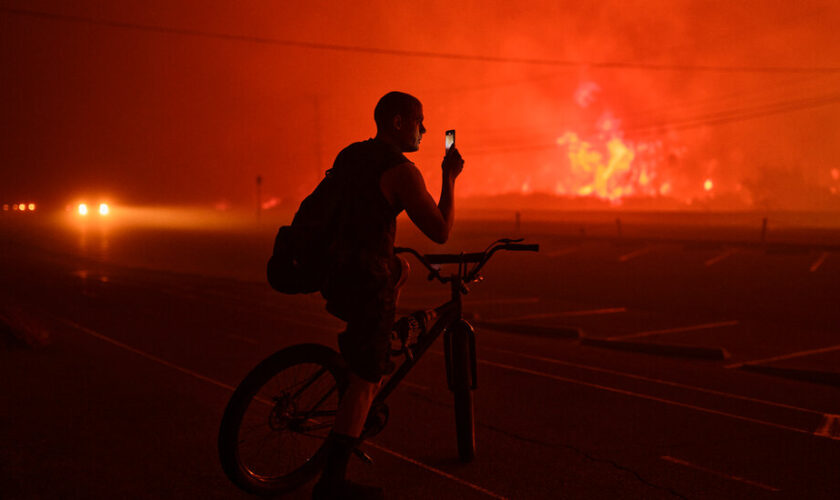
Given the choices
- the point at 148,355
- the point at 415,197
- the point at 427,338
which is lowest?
the point at 148,355

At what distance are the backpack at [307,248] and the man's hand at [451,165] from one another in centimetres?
57

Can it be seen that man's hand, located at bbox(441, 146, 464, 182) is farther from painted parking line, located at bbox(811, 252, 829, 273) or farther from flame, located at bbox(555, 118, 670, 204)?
flame, located at bbox(555, 118, 670, 204)

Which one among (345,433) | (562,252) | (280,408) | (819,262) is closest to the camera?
(345,433)

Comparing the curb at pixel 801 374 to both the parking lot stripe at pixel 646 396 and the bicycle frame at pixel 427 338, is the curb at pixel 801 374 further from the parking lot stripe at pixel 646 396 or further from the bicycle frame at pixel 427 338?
the bicycle frame at pixel 427 338

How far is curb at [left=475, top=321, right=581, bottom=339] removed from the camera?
33.6 feet

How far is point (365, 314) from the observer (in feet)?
10.7

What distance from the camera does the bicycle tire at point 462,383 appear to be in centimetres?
416

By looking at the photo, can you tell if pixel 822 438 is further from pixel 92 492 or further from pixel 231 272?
pixel 231 272

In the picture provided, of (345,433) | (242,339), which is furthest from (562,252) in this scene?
(345,433)

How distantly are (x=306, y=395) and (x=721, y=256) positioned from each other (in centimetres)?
2414

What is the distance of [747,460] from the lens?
15.2 ft

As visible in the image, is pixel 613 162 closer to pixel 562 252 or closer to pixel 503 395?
pixel 562 252

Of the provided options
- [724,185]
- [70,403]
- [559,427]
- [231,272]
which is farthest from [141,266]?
[724,185]

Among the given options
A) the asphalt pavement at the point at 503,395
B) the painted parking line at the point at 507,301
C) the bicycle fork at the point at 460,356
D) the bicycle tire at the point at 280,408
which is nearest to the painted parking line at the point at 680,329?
the asphalt pavement at the point at 503,395
